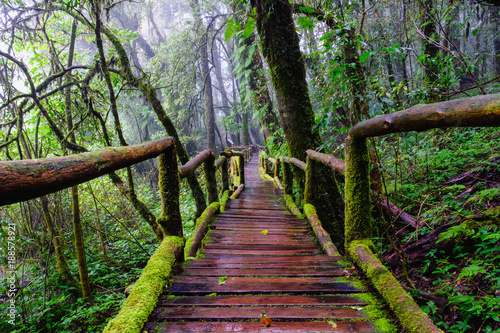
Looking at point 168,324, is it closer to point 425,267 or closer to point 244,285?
point 244,285

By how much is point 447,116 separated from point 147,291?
1.91 meters

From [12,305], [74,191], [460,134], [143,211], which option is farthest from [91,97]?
[460,134]

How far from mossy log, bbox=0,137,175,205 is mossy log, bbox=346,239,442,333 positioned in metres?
1.67

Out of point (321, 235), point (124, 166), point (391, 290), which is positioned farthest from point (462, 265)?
point (124, 166)

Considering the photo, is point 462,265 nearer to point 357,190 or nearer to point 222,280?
point 357,190

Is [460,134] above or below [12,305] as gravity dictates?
above

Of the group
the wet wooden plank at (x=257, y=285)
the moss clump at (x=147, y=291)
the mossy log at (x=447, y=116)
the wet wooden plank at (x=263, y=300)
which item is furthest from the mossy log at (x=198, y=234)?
the mossy log at (x=447, y=116)

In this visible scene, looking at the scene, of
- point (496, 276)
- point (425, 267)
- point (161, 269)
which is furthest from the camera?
Answer: point (425, 267)

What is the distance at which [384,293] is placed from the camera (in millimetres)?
1593

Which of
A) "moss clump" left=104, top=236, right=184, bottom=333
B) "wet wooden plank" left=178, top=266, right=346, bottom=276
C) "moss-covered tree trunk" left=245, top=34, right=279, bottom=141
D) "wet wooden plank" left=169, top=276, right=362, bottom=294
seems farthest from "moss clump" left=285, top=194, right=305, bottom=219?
"moss-covered tree trunk" left=245, top=34, right=279, bottom=141

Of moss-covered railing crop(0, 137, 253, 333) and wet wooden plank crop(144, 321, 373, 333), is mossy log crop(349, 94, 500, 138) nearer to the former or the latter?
wet wooden plank crop(144, 321, 373, 333)

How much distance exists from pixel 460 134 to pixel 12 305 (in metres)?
9.18

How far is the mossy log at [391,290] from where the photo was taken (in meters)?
1.28

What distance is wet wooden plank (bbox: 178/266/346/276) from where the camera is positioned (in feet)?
6.71
